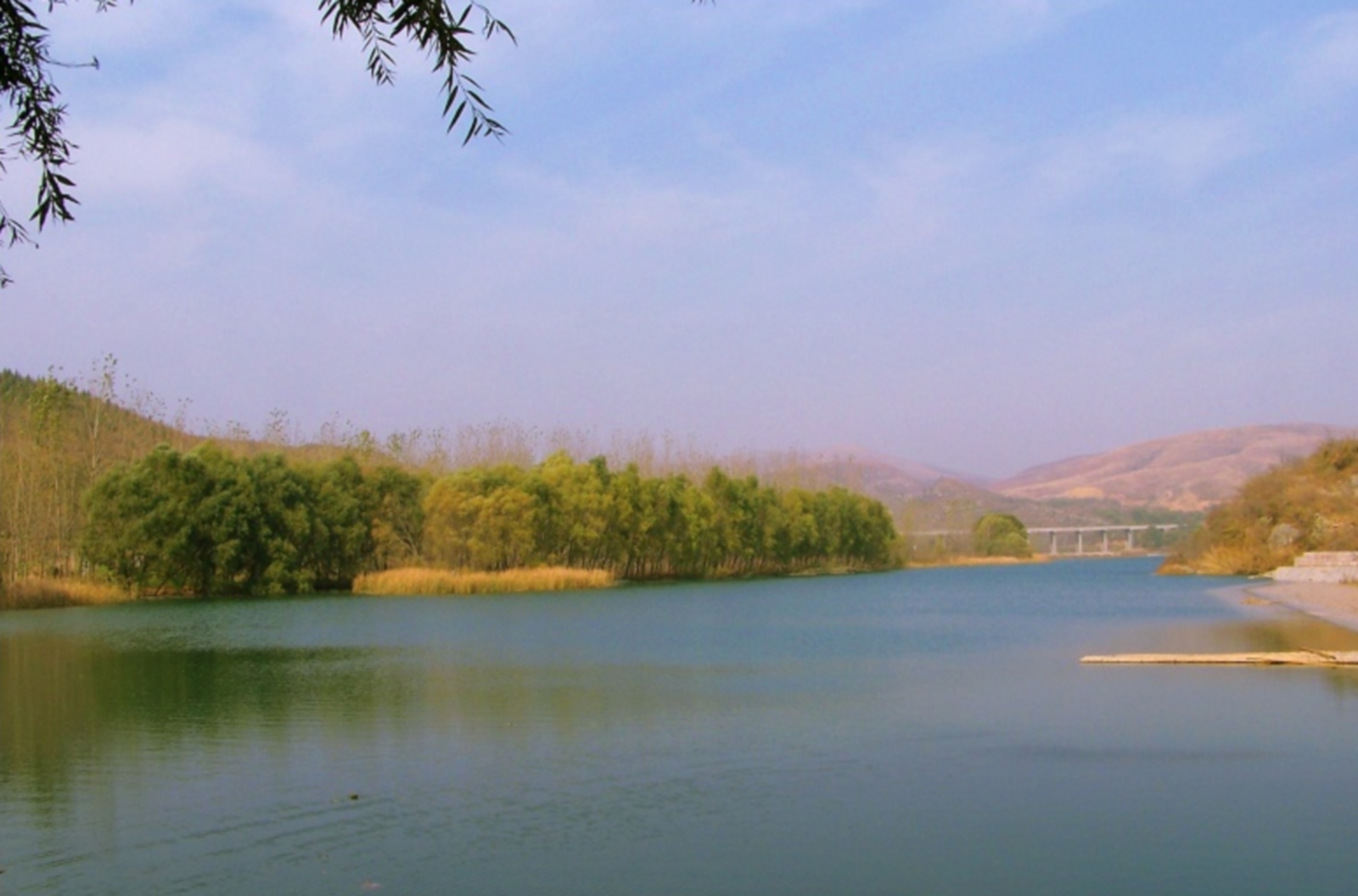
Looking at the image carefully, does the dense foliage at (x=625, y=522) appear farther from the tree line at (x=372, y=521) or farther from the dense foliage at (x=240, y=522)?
the dense foliage at (x=240, y=522)

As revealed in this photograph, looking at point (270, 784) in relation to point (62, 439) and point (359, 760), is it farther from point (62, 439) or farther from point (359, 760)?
point (62, 439)

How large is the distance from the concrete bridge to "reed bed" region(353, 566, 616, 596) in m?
82.3

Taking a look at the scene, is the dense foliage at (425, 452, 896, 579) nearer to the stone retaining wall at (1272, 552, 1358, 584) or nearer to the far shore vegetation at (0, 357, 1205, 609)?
the far shore vegetation at (0, 357, 1205, 609)

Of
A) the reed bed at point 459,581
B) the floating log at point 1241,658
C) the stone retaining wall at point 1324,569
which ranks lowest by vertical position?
the floating log at point 1241,658

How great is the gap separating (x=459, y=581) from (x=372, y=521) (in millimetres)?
5227

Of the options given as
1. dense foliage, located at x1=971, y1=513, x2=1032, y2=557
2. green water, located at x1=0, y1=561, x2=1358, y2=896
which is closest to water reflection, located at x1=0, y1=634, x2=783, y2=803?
green water, located at x1=0, y1=561, x2=1358, y2=896

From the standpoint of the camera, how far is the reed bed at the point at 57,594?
3472 centimetres

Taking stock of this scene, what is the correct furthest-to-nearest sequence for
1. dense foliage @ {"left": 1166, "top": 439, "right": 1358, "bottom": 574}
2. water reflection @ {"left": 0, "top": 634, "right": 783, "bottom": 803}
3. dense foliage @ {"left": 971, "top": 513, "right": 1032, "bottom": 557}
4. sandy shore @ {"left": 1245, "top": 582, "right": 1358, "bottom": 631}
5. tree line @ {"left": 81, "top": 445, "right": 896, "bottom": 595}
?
dense foliage @ {"left": 971, "top": 513, "right": 1032, "bottom": 557}
dense foliage @ {"left": 1166, "top": 439, "right": 1358, "bottom": 574}
tree line @ {"left": 81, "top": 445, "right": 896, "bottom": 595}
sandy shore @ {"left": 1245, "top": 582, "right": 1358, "bottom": 631}
water reflection @ {"left": 0, "top": 634, "right": 783, "bottom": 803}

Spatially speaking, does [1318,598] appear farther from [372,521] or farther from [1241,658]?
[372,521]

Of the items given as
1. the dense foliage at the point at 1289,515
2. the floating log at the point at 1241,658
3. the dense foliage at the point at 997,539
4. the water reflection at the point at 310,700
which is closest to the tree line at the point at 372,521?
the water reflection at the point at 310,700

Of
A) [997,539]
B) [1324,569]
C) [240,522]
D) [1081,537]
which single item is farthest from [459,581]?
[1081,537]

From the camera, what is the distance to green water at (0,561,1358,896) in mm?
7367

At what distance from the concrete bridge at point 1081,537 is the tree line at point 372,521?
72307 millimetres

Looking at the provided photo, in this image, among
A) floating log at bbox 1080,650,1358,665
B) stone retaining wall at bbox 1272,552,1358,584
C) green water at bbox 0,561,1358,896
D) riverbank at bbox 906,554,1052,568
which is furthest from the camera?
riverbank at bbox 906,554,1052,568
